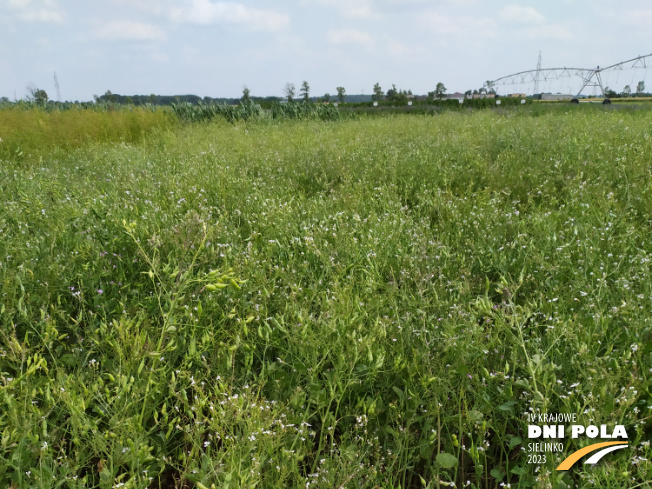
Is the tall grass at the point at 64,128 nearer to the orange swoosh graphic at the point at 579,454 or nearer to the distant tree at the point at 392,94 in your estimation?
the orange swoosh graphic at the point at 579,454

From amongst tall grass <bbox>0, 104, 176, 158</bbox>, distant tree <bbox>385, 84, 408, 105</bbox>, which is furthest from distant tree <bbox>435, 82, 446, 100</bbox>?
tall grass <bbox>0, 104, 176, 158</bbox>

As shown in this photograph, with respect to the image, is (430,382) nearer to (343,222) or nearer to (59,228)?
(343,222)

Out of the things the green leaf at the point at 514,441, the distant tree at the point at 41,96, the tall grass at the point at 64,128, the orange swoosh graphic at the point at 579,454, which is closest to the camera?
the orange swoosh graphic at the point at 579,454

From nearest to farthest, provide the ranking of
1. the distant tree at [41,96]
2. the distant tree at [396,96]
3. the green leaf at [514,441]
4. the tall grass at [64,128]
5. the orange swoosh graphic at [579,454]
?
1. the orange swoosh graphic at [579,454]
2. the green leaf at [514,441]
3. the tall grass at [64,128]
4. the distant tree at [41,96]
5. the distant tree at [396,96]

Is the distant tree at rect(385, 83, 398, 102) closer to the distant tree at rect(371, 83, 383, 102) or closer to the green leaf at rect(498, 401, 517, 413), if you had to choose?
the distant tree at rect(371, 83, 383, 102)

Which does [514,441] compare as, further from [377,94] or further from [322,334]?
[377,94]

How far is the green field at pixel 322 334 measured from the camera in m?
1.86

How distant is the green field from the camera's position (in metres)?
1.86

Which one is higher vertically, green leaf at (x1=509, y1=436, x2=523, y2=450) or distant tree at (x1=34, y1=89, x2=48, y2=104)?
distant tree at (x1=34, y1=89, x2=48, y2=104)

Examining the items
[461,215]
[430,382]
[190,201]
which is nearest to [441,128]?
[461,215]

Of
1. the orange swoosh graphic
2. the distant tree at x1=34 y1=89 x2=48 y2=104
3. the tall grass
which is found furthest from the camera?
the distant tree at x1=34 y1=89 x2=48 y2=104

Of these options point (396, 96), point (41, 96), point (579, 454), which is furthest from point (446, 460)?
point (396, 96)

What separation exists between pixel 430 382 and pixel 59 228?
3232 millimetres

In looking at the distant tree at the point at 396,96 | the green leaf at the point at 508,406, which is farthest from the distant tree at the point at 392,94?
the green leaf at the point at 508,406
